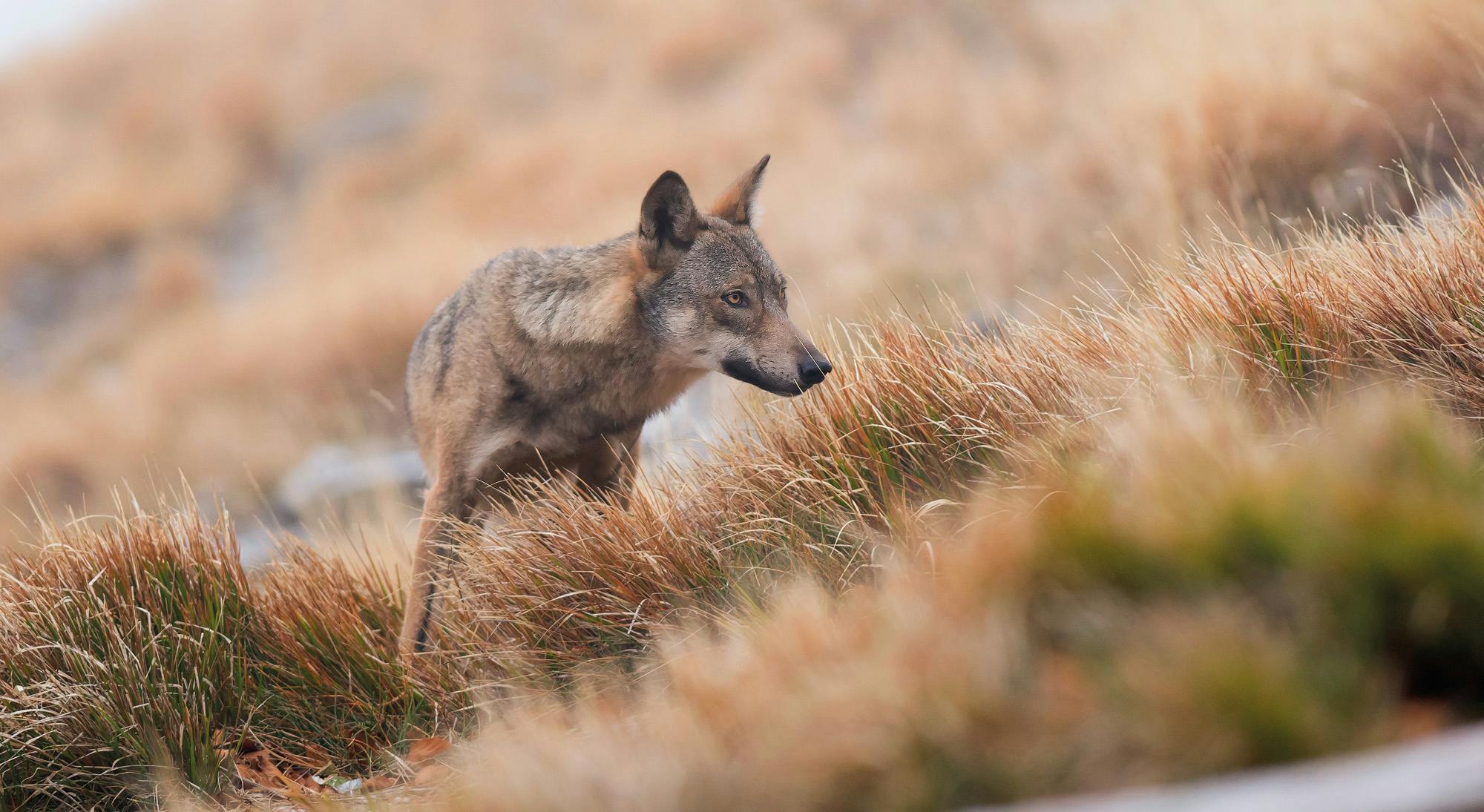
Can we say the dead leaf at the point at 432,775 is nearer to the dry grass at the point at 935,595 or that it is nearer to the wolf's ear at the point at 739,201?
the dry grass at the point at 935,595

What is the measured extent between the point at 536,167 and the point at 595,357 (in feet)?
44.6

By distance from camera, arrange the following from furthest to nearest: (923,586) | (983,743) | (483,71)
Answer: (483,71) → (923,586) → (983,743)

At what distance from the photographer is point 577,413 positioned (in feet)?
14.9

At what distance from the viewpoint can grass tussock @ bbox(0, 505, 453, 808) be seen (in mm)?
3713

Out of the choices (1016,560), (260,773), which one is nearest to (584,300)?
(260,773)

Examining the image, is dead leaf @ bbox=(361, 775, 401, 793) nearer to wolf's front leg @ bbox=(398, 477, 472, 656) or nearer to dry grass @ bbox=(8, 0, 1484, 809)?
dry grass @ bbox=(8, 0, 1484, 809)

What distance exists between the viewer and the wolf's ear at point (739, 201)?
501cm

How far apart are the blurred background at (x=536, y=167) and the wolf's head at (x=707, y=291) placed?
398mm

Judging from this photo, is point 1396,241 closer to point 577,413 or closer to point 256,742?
point 577,413

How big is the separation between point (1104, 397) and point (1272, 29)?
6.36m

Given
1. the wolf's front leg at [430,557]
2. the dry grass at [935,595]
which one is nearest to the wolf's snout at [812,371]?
the dry grass at [935,595]

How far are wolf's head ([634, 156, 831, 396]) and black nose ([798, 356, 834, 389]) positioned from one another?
5.5 inches

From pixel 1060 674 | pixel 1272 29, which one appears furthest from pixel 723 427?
pixel 1272 29

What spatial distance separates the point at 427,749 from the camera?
12.1 ft
